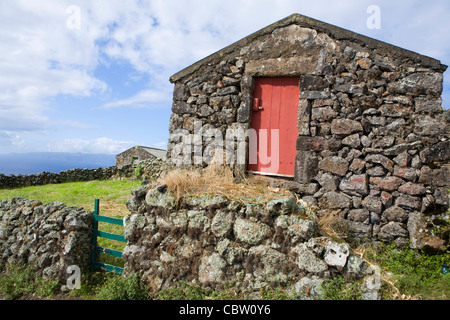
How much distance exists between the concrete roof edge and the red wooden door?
96 cm

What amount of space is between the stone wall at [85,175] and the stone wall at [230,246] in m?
9.92

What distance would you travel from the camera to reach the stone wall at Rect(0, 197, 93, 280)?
495cm

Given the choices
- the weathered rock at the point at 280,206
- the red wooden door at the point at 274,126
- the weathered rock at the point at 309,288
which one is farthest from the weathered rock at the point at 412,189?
the weathered rock at the point at 309,288

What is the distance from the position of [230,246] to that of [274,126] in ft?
10.8

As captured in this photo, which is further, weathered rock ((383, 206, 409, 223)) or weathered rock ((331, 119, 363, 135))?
weathered rock ((331, 119, 363, 135))

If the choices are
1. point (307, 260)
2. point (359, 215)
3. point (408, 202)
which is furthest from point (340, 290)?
point (408, 202)

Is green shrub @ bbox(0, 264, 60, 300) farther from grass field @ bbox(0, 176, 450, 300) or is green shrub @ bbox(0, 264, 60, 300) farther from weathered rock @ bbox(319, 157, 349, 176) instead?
weathered rock @ bbox(319, 157, 349, 176)

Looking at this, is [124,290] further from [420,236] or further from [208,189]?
[420,236]

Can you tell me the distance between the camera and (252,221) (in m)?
4.06

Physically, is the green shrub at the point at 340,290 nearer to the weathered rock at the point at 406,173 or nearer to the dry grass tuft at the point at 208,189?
the dry grass tuft at the point at 208,189

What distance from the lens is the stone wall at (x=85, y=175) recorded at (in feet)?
49.4

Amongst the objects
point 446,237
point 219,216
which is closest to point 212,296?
point 219,216

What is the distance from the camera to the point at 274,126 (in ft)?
21.6

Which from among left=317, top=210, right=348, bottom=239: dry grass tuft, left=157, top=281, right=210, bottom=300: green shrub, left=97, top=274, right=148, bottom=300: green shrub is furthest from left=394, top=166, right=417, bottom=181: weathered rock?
left=97, top=274, right=148, bottom=300: green shrub
